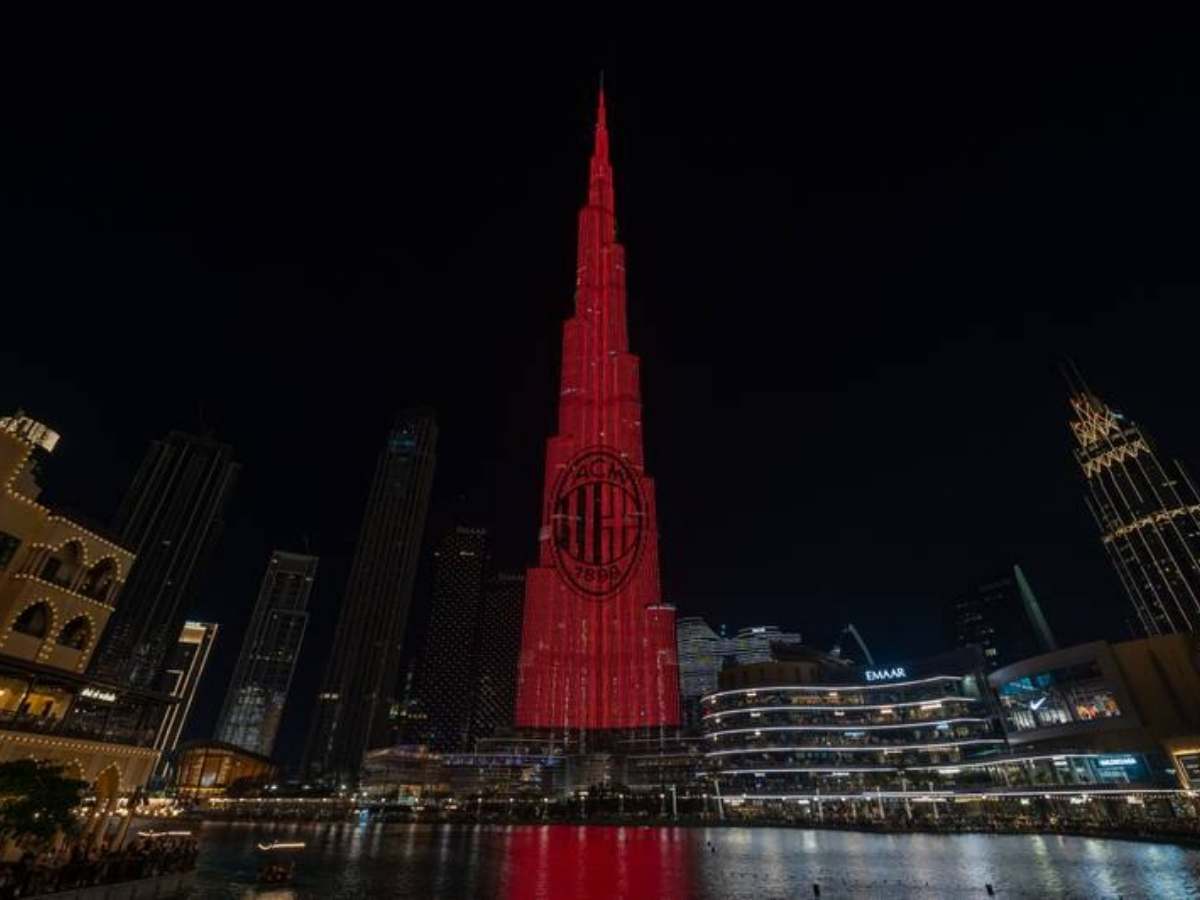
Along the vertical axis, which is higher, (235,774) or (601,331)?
(601,331)

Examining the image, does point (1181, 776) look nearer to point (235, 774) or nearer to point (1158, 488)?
point (1158, 488)

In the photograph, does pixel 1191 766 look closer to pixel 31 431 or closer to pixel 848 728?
pixel 848 728

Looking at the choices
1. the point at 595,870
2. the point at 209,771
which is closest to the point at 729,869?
the point at 595,870

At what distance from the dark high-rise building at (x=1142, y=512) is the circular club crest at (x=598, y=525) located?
12584cm

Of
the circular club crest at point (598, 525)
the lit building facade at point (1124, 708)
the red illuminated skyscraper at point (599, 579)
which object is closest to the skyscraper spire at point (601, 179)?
the red illuminated skyscraper at point (599, 579)

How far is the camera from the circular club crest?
116m

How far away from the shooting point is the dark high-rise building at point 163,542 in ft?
556

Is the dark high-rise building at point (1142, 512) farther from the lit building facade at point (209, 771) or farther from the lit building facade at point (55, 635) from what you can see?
the lit building facade at point (209, 771)

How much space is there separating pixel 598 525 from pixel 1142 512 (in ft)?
433

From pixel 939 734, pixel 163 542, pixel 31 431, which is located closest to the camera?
pixel 31 431

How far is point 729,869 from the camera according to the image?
1817 inches

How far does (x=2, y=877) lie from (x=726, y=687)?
116 metres

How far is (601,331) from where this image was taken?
458 feet

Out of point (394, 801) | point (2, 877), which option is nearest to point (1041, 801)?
point (2, 877)
